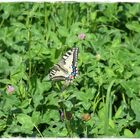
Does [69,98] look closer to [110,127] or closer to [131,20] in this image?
[110,127]

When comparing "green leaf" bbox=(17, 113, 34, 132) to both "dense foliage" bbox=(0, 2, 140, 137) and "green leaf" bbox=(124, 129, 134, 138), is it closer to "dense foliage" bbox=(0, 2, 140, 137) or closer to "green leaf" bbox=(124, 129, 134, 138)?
"dense foliage" bbox=(0, 2, 140, 137)

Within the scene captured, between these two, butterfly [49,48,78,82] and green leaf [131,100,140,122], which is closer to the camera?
butterfly [49,48,78,82]

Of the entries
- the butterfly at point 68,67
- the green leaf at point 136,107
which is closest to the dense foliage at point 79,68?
the green leaf at point 136,107

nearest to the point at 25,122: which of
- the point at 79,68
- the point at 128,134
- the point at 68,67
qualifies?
the point at 68,67

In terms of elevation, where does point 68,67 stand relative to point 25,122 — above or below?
above

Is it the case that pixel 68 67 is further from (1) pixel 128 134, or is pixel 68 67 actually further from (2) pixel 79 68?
(2) pixel 79 68

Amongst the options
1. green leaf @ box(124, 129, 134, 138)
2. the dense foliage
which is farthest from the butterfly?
green leaf @ box(124, 129, 134, 138)

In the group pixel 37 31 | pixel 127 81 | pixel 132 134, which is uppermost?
pixel 37 31

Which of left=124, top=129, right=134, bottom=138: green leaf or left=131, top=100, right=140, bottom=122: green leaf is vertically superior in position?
left=131, top=100, right=140, bottom=122: green leaf

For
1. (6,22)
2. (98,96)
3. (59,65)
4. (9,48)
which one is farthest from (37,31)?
(59,65)
